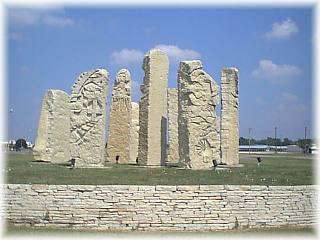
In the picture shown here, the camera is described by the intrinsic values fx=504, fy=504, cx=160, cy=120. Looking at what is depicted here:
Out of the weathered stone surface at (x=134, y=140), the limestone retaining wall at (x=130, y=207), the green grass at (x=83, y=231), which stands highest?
the weathered stone surface at (x=134, y=140)

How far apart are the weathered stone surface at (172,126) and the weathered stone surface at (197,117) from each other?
167 inches

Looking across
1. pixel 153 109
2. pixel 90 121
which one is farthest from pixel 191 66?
pixel 90 121

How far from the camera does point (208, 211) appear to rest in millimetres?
10797

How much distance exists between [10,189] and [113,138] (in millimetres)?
11931

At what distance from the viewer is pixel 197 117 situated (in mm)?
18203

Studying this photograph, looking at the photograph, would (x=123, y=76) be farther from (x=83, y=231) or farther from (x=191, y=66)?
(x=83, y=231)

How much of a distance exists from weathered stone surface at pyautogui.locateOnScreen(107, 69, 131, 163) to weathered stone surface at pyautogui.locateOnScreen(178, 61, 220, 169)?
4.53m

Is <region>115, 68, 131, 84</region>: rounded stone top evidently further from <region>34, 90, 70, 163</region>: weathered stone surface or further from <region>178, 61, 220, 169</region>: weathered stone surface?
<region>178, 61, 220, 169</region>: weathered stone surface

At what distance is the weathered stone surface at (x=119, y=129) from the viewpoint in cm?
2267

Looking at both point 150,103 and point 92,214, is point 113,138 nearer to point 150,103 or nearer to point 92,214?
point 150,103

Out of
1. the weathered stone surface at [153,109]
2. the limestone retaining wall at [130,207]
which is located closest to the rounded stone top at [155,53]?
the weathered stone surface at [153,109]

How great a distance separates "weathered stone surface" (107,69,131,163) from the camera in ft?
74.4

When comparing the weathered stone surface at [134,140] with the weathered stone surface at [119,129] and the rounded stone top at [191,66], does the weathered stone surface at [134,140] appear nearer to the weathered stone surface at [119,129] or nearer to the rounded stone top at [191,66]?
the weathered stone surface at [119,129]

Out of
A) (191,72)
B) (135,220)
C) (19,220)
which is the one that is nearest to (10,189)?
(19,220)
